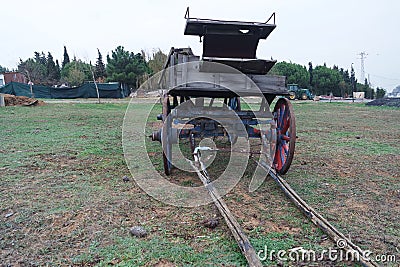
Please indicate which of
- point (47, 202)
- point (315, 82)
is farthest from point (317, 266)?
point (315, 82)

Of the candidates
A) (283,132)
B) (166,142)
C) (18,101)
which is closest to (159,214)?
(166,142)

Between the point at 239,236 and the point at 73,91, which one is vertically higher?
the point at 73,91

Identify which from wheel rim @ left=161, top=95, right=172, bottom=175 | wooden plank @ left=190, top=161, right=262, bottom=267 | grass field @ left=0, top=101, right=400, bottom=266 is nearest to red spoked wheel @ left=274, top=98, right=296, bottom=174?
grass field @ left=0, top=101, right=400, bottom=266

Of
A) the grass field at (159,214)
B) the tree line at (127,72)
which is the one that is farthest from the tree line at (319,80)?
the grass field at (159,214)

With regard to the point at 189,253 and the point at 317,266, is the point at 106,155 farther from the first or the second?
the point at 317,266

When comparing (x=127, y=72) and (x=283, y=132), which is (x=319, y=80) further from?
(x=283, y=132)

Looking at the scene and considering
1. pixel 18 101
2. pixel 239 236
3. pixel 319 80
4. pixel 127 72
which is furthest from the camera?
pixel 319 80

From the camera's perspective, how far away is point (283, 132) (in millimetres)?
4676

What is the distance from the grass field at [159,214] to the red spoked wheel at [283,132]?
0.27m

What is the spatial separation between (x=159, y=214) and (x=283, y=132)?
7.62ft

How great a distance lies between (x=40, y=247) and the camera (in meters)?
2.63

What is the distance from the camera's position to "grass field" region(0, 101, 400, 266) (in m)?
2.55

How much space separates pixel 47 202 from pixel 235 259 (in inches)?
91.9

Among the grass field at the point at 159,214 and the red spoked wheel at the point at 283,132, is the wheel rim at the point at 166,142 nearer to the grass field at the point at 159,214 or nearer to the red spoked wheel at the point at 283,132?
the grass field at the point at 159,214
